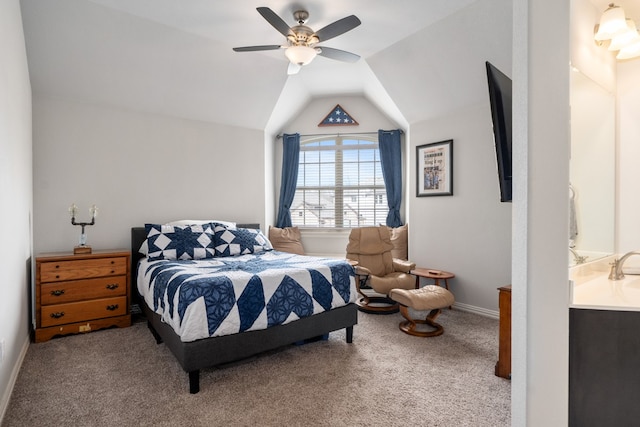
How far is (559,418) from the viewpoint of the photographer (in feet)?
4.42

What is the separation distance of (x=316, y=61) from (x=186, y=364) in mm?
3586

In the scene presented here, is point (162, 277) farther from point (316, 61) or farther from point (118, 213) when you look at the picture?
point (316, 61)

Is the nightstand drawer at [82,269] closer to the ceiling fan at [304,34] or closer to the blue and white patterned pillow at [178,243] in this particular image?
the blue and white patterned pillow at [178,243]

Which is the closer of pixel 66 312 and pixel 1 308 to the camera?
pixel 1 308

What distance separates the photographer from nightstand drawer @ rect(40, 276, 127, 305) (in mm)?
3138

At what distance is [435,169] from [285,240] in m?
2.41

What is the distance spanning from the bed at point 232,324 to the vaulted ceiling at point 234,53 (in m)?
1.99

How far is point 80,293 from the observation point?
3293 mm

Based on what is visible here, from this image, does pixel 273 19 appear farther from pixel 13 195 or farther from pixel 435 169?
pixel 435 169

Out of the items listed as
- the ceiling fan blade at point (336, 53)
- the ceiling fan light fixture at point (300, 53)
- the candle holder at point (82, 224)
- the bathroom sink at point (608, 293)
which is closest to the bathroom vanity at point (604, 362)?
the bathroom sink at point (608, 293)

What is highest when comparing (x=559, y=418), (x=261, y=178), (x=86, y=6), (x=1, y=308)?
(x=86, y=6)

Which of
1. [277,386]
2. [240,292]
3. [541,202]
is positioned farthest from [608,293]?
[240,292]

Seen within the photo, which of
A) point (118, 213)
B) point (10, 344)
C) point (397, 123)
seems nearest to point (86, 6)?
point (118, 213)

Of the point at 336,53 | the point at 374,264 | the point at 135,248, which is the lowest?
the point at 374,264
